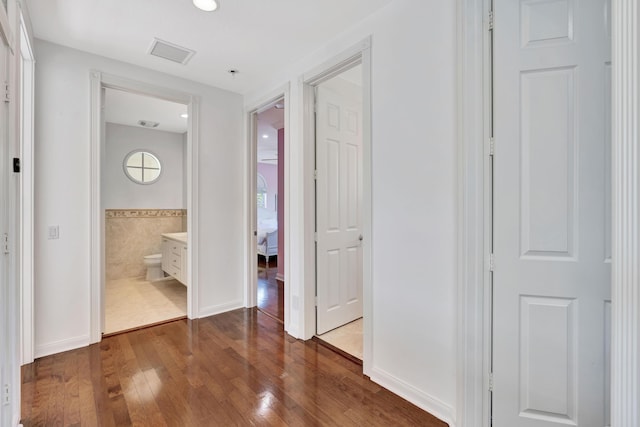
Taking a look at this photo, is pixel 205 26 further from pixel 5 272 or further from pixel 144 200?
pixel 144 200

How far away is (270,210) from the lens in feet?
29.7

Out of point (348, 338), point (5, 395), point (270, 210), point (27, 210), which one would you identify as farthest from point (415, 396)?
point (270, 210)

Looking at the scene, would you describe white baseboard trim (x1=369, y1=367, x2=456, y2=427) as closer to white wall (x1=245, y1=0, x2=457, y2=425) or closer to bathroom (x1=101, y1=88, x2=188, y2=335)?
white wall (x1=245, y1=0, x2=457, y2=425)

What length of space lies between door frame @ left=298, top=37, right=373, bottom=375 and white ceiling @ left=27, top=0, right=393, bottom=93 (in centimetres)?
23

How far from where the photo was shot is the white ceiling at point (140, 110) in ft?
12.8

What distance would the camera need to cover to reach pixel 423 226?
1.79 metres

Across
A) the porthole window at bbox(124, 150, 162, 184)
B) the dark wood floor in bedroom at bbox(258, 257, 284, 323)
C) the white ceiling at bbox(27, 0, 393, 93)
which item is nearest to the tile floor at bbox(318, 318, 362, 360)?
the dark wood floor in bedroom at bbox(258, 257, 284, 323)

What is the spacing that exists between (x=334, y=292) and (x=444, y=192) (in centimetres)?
164

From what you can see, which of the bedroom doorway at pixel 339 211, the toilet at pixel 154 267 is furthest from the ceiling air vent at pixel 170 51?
the toilet at pixel 154 267

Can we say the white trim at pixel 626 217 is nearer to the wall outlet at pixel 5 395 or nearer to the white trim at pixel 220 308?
the wall outlet at pixel 5 395

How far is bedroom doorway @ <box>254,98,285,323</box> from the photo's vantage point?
3821 millimetres

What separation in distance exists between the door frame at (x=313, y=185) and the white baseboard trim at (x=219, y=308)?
3.76 feet

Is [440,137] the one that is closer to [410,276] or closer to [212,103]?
[410,276]

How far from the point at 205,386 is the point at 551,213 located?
2.29 metres
